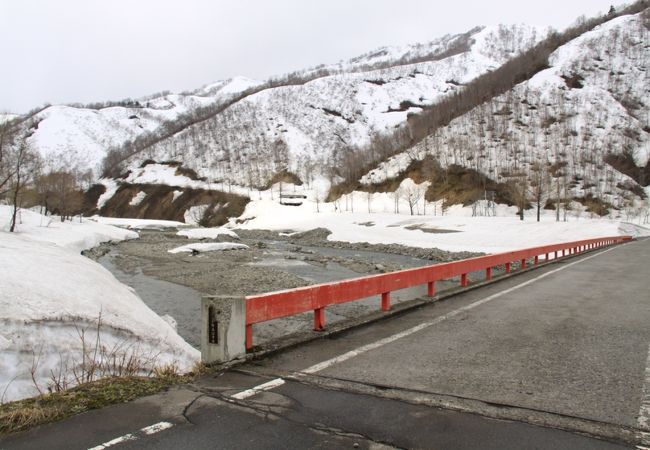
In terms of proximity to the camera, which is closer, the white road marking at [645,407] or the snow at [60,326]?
the white road marking at [645,407]

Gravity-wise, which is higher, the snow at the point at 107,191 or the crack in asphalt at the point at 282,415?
the snow at the point at 107,191

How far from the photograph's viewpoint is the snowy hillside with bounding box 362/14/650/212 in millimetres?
82500

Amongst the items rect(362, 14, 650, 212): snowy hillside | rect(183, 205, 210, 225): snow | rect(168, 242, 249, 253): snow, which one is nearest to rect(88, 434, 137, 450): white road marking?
rect(168, 242, 249, 253): snow

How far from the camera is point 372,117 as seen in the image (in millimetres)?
156625

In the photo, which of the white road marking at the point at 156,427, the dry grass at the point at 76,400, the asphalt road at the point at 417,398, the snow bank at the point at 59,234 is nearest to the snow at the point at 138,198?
the snow bank at the point at 59,234

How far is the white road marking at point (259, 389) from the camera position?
446 centimetres

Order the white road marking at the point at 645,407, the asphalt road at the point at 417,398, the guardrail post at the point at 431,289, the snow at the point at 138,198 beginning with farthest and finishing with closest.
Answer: the snow at the point at 138,198, the guardrail post at the point at 431,289, the white road marking at the point at 645,407, the asphalt road at the point at 417,398

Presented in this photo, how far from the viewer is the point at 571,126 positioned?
305 ft

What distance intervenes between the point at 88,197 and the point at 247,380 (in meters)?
156

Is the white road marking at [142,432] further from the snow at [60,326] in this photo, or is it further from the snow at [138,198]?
the snow at [138,198]

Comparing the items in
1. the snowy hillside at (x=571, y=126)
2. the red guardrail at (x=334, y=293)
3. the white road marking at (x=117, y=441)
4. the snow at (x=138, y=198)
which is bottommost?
the white road marking at (x=117, y=441)

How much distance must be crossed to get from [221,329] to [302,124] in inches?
5928

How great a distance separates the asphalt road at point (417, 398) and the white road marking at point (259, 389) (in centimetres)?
3

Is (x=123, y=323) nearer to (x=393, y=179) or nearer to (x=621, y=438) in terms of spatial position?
(x=621, y=438)
